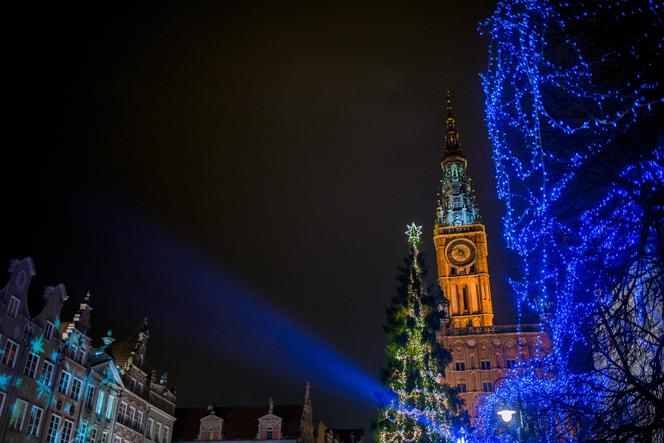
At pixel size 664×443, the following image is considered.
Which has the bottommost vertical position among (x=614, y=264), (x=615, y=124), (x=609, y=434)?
(x=609, y=434)

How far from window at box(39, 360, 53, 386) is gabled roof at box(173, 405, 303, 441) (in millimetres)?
23460

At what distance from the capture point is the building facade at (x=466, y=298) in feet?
222

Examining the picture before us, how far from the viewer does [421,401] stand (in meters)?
27.7

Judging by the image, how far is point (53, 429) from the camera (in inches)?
1249

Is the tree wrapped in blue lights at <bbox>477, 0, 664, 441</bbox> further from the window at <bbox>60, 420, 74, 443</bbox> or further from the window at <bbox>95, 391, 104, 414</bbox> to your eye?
the window at <bbox>95, 391, 104, 414</bbox>

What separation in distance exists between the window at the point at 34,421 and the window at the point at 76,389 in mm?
3171

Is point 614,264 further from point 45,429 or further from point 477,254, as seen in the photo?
point 477,254

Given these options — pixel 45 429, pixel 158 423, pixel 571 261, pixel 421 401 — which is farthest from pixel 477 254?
pixel 571 261

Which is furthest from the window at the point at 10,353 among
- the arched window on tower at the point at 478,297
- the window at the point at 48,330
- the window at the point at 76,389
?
the arched window on tower at the point at 478,297

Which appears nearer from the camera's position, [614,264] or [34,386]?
[614,264]

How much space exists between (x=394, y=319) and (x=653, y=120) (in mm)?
23458

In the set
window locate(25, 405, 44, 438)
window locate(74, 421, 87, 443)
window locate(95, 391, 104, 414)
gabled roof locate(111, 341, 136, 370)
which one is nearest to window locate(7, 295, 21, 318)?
window locate(25, 405, 44, 438)

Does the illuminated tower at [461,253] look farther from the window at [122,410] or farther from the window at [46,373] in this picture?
the window at [46,373]

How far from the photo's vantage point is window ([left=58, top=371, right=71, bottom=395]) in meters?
32.8
